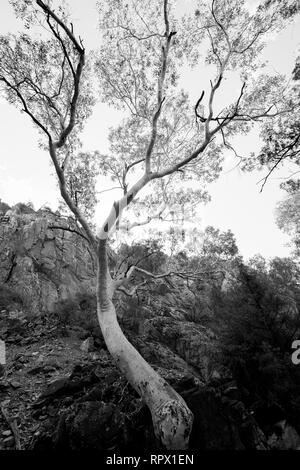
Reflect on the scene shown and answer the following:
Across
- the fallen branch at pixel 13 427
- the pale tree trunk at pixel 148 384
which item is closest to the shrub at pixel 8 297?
the pale tree trunk at pixel 148 384

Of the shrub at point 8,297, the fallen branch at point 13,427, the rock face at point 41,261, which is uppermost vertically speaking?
the rock face at point 41,261

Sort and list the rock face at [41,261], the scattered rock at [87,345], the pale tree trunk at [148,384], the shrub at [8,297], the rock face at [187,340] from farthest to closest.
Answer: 1. the rock face at [41,261]
2. the shrub at [8,297]
3. the rock face at [187,340]
4. the scattered rock at [87,345]
5. the pale tree trunk at [148,384]

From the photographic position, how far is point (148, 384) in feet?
18.7

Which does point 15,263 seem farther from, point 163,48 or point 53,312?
point 163,48

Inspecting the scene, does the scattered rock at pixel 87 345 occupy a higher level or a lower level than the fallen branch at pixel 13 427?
higher

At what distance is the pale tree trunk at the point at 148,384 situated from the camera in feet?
15.5

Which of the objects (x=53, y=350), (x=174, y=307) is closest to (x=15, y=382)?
(x=53, y=350)

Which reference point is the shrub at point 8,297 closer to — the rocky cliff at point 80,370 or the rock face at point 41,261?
the rocky cliff at point 80,370

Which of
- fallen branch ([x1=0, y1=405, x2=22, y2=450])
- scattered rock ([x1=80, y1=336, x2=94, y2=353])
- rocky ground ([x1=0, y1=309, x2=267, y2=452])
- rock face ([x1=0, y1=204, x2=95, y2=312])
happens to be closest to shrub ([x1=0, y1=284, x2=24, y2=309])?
rock face ([x1=0, y1=204, x2=95, y2=312])

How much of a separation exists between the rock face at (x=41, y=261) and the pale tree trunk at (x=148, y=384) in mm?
4780

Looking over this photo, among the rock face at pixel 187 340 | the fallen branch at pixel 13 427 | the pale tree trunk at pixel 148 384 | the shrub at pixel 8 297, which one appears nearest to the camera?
the fallen branch at pixel 13 427

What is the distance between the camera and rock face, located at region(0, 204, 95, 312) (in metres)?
13.0

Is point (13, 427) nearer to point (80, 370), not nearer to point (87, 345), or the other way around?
point (80, 370)
